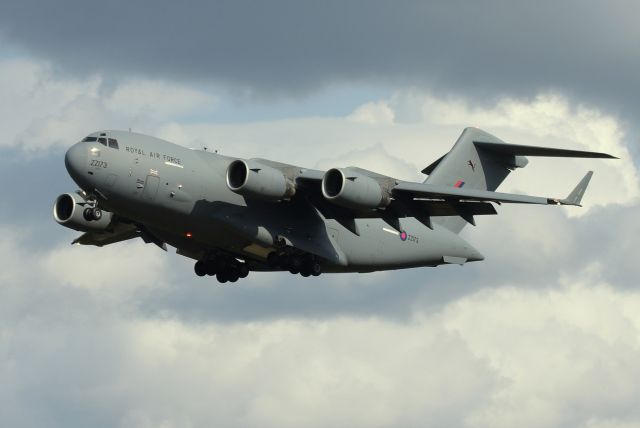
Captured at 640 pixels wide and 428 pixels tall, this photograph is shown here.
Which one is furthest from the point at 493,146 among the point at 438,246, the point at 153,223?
the point at 153,223

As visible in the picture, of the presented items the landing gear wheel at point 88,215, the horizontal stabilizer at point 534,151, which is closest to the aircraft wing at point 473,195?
the horizontal stabilizer at point 534,151

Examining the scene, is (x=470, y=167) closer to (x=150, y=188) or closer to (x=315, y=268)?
(x=315, y=268)

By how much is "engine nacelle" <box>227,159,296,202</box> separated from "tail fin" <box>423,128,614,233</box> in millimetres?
5936

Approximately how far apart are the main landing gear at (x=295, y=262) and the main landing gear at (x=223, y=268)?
1470 millimetres

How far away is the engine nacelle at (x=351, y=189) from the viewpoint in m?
27.0

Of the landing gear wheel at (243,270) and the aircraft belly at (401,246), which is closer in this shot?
the aircraft belly at (401,246)

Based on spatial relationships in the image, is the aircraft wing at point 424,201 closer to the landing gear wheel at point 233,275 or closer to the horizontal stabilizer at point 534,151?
the horizontal stabilizer at point 534,151

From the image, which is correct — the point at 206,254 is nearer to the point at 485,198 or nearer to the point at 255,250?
→ the point at 255,250

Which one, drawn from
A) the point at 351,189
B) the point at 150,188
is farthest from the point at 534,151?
the point at 150,188

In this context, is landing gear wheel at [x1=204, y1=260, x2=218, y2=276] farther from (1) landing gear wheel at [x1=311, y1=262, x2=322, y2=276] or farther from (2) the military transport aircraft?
(1) landing gear wheel at [x1=311, y1=262, x2=322, y2=276]

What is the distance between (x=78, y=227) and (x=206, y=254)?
267cm

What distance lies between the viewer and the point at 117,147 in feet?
86.4

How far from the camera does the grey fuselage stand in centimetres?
2620

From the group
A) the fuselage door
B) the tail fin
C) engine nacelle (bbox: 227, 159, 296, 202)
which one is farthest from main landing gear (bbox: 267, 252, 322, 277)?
the tail fin
